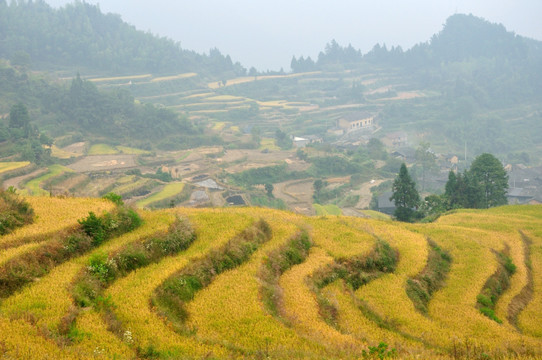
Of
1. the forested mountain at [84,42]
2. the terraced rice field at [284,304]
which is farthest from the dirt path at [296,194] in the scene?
the forested mountain at [84,42]

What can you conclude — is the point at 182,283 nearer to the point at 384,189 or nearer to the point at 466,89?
the point at 384,189

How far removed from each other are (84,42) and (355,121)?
62029 millimetres

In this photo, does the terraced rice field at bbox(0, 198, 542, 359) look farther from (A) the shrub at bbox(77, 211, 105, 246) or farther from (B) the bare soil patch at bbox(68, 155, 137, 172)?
(B) the bare soil patch at bbox(68, 155, 137, 172)

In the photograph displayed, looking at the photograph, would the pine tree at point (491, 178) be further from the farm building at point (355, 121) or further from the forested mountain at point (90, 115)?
the farm building at point (355, 121)

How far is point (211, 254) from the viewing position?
11984mm

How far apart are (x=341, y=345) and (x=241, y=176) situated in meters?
48.7

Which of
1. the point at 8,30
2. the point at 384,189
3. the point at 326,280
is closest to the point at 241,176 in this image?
the point at 384,189

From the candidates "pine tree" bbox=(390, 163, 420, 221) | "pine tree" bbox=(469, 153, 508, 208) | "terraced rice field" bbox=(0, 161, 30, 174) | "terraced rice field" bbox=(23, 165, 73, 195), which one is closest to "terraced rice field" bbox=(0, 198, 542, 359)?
"pine tree" bbox=(390, 163, 420, 221)

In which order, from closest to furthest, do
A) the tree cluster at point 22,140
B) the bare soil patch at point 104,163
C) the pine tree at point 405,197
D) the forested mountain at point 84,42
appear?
1. the pine tree at point 405,197
2. the tree cluster at point 22,140
3. the bare soil patch at point 104,163
4. the forested mountain at point 84,42

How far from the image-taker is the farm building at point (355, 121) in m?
93.4

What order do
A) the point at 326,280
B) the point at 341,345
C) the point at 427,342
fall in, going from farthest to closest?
the point at 326,280 < the point at 427,342 < the point at 341,345

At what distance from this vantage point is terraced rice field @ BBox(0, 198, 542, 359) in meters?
7.80

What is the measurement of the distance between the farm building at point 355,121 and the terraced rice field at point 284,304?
7642 cm

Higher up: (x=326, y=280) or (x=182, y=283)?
(x=182, y=283)
